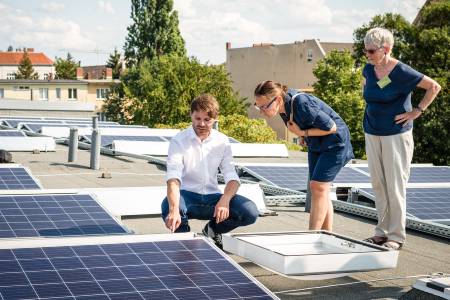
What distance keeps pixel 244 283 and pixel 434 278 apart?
1.20 meters

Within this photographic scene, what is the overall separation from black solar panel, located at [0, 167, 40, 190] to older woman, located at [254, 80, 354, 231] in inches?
132

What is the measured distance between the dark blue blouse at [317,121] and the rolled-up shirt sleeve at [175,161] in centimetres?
100

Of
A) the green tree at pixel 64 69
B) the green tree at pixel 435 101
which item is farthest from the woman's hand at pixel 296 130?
the green tree at pixel 64 69

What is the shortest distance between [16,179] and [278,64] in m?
76.2

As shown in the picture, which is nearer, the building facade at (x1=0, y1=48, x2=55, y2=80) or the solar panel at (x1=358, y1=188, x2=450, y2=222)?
the solar panel at (x1=358, y1=188, x2=450, y2=222)

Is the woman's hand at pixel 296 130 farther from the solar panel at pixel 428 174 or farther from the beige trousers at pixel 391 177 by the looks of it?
the solar panel at pixel 428 174

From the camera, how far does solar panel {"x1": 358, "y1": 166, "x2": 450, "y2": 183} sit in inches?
449

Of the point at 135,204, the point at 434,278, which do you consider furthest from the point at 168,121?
the point at 434,278

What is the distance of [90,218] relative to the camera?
6.27 m

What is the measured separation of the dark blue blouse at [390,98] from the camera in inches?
251

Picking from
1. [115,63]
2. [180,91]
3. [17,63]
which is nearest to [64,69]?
[115,63]

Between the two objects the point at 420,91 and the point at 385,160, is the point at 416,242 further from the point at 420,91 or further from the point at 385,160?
the point at 420,91

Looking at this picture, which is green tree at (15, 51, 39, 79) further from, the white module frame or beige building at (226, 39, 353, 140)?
the white module frame

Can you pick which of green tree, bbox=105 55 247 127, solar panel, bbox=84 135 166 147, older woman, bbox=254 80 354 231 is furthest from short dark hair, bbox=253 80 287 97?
green tree, bbox=105 55 247 127
